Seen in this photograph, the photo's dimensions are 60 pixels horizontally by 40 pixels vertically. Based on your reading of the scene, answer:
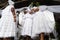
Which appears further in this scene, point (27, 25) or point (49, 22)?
point (27, 25)

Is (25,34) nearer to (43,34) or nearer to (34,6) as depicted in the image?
(43,34)

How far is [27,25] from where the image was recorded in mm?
5730

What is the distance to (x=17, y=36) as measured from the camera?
5797 millimetres

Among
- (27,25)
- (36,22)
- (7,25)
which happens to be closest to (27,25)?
(27,25)

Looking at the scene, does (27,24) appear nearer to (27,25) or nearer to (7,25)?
(27,25)

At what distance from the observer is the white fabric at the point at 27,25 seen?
18.2ft

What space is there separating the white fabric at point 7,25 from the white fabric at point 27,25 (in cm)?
29

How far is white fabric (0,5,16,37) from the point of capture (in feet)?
18.1

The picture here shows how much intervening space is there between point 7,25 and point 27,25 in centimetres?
57

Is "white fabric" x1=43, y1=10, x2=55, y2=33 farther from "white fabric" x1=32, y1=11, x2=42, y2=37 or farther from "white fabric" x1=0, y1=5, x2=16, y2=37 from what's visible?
"white fabric" x1=0, y1=5, x2=16, y2=37

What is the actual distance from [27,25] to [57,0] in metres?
3.40

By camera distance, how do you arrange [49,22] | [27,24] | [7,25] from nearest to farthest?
[49,22], [7,25], [27,24]

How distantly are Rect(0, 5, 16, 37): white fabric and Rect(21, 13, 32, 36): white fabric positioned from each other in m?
0.29

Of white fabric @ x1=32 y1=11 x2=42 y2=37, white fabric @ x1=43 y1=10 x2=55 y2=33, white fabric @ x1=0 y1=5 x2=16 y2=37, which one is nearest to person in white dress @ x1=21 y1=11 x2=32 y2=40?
white fabric @ x1=32 y1=11 x2=42 y2=37
